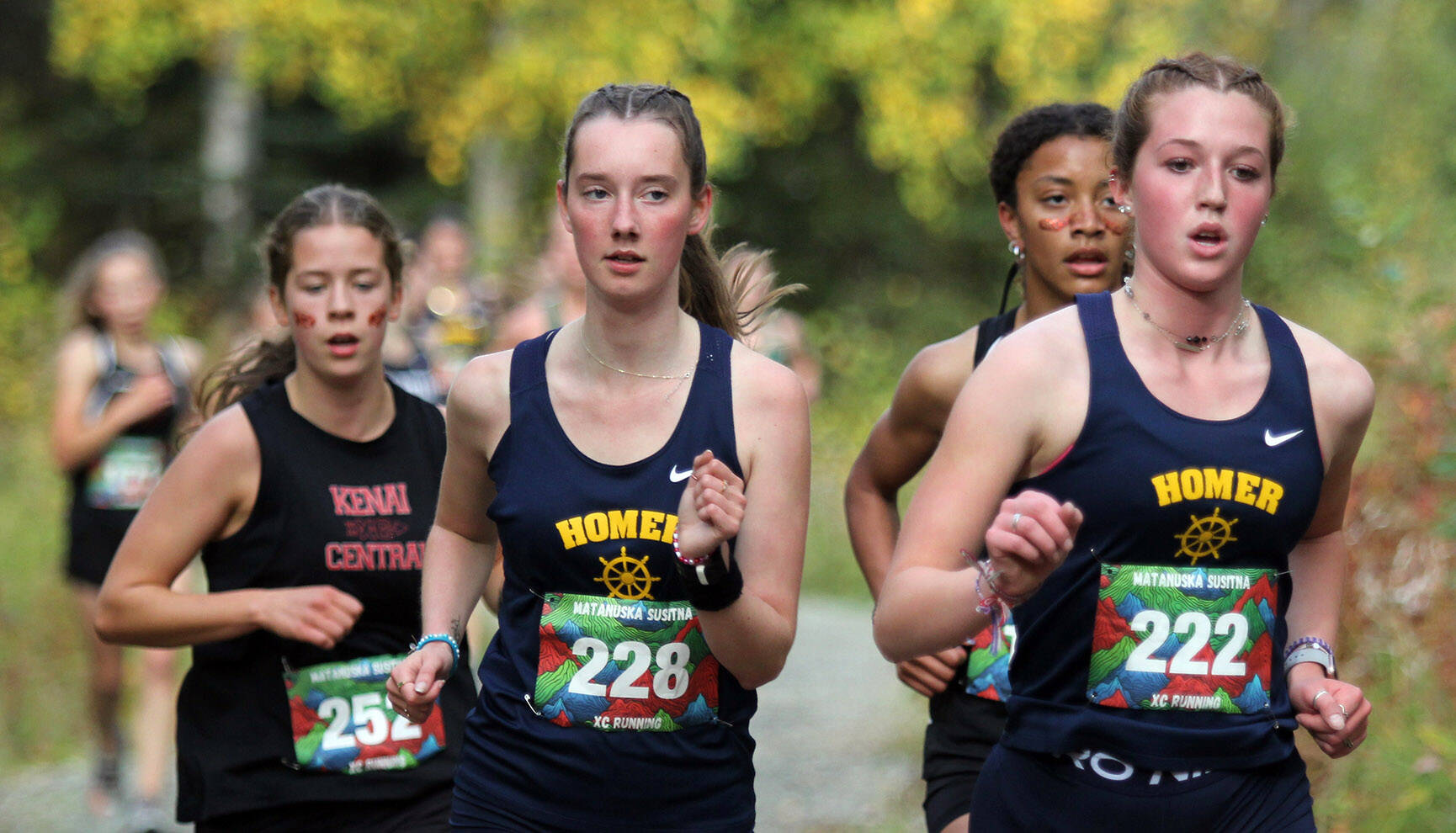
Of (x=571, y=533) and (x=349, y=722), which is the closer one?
(x=571, y=533)

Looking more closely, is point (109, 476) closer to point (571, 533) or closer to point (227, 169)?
point (571, 533)

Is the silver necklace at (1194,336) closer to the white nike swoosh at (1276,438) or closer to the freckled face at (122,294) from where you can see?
the white nike swoosh at (1276,438)

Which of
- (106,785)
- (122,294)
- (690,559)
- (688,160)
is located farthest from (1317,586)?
(122,294)

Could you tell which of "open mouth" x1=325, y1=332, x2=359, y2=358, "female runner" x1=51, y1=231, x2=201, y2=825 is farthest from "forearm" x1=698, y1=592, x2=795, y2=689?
"female runner" x1=51, y1=231, x2=201, y2=825

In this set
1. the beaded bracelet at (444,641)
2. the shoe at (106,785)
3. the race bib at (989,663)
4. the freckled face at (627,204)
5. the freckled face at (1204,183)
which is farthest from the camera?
the shoe at (106,785)

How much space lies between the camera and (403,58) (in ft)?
53.0

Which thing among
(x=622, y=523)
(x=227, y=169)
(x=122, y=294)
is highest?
(x=227, y=169)

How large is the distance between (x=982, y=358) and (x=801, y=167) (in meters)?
18.2

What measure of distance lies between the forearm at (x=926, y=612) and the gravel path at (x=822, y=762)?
431 cm

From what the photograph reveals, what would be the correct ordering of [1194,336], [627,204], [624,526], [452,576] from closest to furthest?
1. [1194,336]
2. [624,526]
3. [627,204]
4. [452,576]

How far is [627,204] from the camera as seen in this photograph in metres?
3.28

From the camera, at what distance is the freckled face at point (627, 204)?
3.29 metres

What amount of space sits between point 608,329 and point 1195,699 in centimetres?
132

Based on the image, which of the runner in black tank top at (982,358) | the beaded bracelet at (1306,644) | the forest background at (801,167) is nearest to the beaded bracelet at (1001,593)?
the beaded bracelet at (1306,644)
